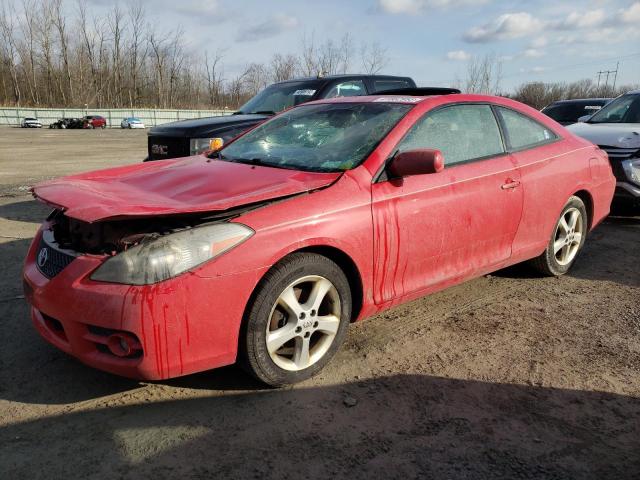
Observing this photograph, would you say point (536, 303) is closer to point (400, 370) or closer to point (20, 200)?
point (400, 370)

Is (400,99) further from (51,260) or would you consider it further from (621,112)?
(621,112)

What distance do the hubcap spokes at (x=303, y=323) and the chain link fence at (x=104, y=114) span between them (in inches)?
2424

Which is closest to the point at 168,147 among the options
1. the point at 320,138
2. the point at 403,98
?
the point at 320,138

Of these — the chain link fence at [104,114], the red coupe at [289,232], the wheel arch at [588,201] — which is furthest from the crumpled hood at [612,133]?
the chain link fence at [104,114]

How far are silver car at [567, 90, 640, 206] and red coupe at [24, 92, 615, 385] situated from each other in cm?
267

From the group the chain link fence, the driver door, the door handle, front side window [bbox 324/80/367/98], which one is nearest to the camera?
the driver door

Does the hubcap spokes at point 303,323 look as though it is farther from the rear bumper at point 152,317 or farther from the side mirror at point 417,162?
the side mirror at point 417,162

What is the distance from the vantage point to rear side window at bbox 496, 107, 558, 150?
412 centimetres

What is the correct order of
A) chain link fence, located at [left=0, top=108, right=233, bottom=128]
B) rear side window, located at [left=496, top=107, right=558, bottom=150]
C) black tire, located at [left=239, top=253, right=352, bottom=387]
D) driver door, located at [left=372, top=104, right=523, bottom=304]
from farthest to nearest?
chain link fence, located at [left=0, top=108, right=233, bottom=128], rear side window, located at [left=496, top=107, right=558, bottom=150], driver door, located at [left=372, top=104, right=523, bottom=304], black tire, located at [left=239, top=253, right=352, bottom=387]

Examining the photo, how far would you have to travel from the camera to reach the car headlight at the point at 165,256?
2.41 metres

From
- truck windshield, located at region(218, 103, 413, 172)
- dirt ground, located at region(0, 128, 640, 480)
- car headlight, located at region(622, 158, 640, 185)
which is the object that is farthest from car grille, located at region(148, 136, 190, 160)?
car headlight, located at region(622, 158, 640, 185)

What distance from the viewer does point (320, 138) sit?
3.65 meters

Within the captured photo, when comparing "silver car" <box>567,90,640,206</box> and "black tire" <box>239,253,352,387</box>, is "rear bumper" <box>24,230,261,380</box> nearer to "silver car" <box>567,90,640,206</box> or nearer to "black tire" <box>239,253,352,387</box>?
"black tire" <box>239,253,352,387</box>

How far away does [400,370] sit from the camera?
3.07 meters
